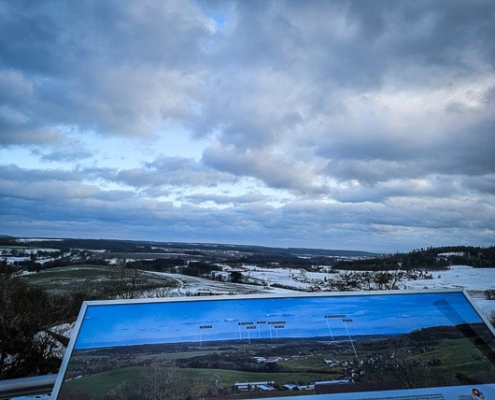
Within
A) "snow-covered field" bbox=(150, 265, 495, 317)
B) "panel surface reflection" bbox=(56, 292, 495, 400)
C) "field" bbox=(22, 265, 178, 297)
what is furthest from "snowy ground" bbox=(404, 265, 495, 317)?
"field" bbox=(22, 265, 178, 297)

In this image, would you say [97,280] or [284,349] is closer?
[284,349]

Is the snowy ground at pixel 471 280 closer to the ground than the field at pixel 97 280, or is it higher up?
higher up

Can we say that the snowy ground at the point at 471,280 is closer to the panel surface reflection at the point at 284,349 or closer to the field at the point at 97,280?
the panel surface reflection at the point at 284,349

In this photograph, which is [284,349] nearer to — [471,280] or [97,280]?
[471,280]

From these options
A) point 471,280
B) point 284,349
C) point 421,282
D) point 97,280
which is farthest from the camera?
point 97,280

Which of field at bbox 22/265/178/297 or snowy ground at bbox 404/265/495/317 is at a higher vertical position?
snowy ground at bbox 404/265/495/317

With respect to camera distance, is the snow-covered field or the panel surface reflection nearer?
the panel surface reflection

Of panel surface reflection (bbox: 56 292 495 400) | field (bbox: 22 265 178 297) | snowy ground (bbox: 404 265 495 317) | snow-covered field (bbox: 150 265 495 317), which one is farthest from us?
field (bbox: 22 265 178 297)

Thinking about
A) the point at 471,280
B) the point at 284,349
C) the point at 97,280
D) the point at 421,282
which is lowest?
the point at 97,280

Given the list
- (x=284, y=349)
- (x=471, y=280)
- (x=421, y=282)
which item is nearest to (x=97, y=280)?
(x=421, y=282)

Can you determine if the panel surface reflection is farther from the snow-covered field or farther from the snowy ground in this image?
the snowy ground

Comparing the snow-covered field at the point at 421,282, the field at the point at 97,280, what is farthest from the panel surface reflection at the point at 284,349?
the field at the point at 97,280
